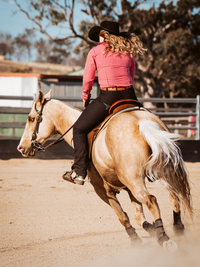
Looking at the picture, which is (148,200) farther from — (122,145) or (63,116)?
(63,116)

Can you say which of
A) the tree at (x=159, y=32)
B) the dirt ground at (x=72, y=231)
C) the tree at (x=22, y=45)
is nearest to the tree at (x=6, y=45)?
the tree at (x=22, y=45)

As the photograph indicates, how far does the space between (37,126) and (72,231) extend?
149cm

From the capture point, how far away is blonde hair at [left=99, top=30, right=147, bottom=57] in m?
3.52

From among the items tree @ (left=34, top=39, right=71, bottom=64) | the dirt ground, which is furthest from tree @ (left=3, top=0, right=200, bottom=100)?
tree @ (left=34, top=39, right=71, bottom=64)

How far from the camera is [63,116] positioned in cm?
431

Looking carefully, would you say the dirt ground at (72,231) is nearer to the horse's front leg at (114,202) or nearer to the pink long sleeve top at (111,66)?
the horse's front leg at (114,202)

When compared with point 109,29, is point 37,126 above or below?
below

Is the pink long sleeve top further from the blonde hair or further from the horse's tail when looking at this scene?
the horse's tail

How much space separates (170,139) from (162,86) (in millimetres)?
25769

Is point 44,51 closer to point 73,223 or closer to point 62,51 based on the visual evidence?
point 62,51

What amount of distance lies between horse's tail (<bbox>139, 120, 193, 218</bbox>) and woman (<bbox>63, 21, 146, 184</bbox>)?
2.17ft

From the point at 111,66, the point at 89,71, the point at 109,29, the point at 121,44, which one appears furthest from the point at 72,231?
the point at 109,29

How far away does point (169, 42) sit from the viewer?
92.1ft

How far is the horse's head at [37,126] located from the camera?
4.32m
